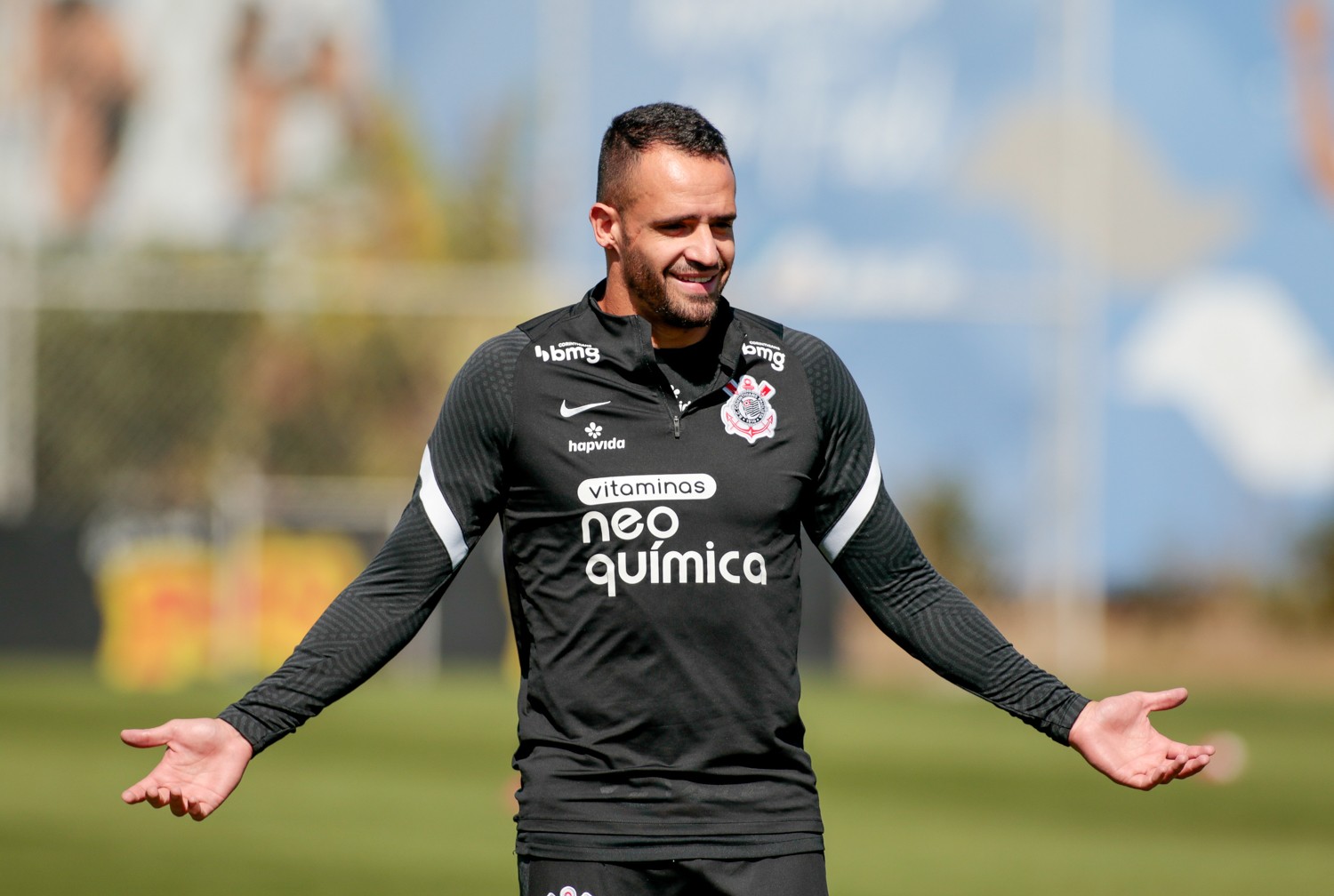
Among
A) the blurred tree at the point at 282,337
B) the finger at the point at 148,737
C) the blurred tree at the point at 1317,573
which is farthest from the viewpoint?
the blurred tree at the point at 282,337

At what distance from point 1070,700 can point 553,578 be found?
0.98 m

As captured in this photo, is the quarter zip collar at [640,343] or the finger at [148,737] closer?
the finger at [148,737]

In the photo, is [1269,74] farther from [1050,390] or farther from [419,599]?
[419,599]

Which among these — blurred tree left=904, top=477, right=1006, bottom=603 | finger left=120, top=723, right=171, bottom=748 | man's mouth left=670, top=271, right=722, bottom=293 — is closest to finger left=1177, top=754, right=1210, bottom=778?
man's mouth left=670, top=271, right=722, bottom=293

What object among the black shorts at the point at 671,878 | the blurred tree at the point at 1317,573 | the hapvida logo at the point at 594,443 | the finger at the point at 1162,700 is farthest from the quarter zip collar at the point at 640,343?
the blurred tree at the point at 1317,573

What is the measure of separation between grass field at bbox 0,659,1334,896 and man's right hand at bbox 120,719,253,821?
4866 millimetres

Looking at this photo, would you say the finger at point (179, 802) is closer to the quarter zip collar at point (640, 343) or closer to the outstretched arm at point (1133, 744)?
the quarter zip collar at point (640, 343)

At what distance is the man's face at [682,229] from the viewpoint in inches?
145

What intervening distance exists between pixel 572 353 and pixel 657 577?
0.47 meters

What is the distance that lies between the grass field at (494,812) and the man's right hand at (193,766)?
487cm

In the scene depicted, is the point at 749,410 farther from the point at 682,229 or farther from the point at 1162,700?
the point at 1162,700

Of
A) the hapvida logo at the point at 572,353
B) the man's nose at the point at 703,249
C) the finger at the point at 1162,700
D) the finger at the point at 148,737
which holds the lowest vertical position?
the finger at the point at 1162,700

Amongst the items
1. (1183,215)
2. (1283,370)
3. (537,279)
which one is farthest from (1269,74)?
(537,279)

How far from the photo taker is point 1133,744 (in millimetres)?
3754
